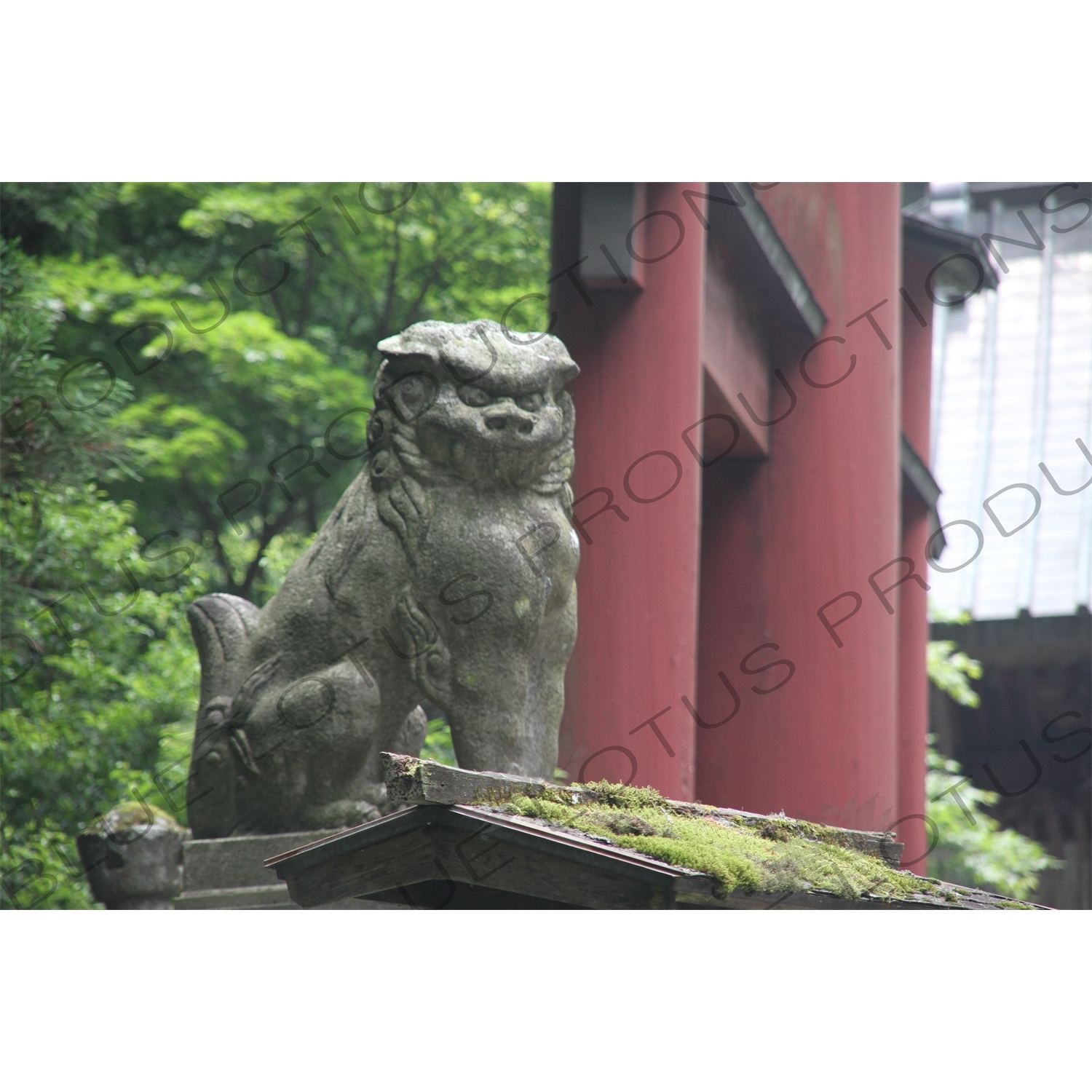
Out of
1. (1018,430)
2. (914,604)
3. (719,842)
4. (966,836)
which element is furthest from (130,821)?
(1018,430)

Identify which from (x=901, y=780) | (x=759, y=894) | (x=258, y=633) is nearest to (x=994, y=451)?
(x=901, y=780)

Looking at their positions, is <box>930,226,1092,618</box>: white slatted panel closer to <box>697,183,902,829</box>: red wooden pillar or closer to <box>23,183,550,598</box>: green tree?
<box>697,183,902,829</box>: red wooden pillar

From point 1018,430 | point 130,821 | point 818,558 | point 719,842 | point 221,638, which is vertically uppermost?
point 1018,430

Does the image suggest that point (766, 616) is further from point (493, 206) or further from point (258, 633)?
point (493, 206)

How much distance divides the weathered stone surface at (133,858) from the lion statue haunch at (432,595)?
1387 millimetres

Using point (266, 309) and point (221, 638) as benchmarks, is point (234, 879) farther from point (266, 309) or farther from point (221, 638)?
point (266, 309)

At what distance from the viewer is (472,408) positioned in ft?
14.5

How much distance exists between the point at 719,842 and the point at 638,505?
2782mm

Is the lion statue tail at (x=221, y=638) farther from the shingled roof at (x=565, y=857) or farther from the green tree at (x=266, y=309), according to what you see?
the green tree at (x=266, y=309)

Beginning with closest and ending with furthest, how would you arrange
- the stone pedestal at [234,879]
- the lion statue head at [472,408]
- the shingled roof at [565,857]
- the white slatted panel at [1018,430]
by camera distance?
1. the shingled roof at [565,857]
2. the lion statue head at [472,408]
3. the stone pedestal at [234,879]
4. the white slatted panel at [1018,430]

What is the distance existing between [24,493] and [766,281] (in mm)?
4090

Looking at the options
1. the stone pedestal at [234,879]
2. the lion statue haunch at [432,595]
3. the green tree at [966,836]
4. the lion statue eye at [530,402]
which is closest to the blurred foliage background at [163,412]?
the stone pedestal at [234,879]

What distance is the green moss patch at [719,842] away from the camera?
3.04 meters

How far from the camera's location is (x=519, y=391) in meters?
4.45
